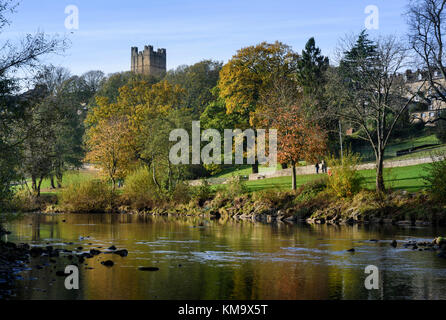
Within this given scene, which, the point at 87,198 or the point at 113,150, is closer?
the point at 87,198

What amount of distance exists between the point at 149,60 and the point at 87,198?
132846 millimetres

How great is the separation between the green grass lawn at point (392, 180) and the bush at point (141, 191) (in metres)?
9.00

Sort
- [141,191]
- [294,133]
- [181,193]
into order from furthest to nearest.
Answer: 1. [141,191]
2. [181,193]
3. [294,133]

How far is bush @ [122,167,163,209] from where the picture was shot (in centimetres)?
5238

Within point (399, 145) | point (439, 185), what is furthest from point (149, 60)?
point (439, 185)

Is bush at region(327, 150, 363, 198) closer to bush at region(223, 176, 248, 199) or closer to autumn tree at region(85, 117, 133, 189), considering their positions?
bush at region(223, 176, 248, 199)

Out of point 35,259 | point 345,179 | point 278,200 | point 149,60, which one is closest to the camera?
point 35,259

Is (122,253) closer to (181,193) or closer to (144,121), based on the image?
(181,193)

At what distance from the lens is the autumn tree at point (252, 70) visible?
59.5 metres

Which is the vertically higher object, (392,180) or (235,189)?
(392,180)

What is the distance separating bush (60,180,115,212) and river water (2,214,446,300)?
69.6ft

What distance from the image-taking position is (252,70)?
2368 inches

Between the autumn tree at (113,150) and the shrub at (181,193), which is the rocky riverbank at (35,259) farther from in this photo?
the autumn tree at (113,150)

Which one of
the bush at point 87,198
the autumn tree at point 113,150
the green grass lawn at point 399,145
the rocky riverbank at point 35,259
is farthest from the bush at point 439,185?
the autumn tree at point 113,150
